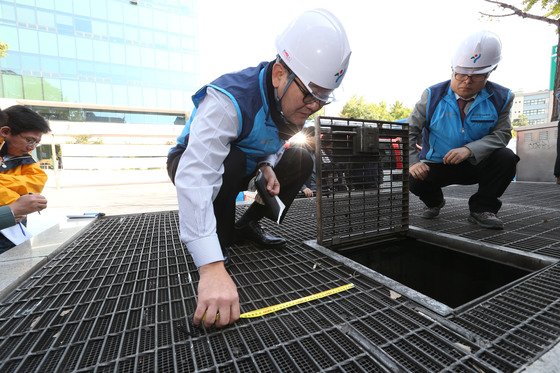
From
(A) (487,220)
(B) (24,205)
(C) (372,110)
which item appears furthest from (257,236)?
(C) (372,110)

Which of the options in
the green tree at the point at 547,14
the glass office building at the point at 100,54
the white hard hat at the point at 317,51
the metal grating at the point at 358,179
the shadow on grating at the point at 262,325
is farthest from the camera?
the glass office building at the point at 100,54

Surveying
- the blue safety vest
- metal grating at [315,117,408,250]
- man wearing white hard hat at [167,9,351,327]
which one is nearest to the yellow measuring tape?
man wearing white hard hat at [167,9,351,327]

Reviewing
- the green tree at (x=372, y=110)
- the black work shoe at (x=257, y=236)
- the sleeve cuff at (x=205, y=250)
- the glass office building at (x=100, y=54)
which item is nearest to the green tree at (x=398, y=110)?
the green tree at (x=372, y=110)

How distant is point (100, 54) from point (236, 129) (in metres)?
30.6

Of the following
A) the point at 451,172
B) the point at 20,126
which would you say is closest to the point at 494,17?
the point at 451,172

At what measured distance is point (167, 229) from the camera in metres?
2.40

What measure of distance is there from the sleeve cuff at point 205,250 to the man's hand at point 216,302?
6 centimetres

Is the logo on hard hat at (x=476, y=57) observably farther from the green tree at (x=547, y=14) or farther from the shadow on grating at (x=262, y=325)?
the green tree at (x=547, y=14)

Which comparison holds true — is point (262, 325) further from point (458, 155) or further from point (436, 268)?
point (458, 155)

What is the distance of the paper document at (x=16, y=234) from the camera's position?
1992mm

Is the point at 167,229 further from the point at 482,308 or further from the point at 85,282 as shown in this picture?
the point at 482,308

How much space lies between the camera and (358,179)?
192 centimetres

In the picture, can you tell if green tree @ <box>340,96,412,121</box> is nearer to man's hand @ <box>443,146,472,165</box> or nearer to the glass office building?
the glass office building

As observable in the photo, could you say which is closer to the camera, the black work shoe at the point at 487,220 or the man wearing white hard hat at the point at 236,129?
the man wearing white hard hat at the point at 236,129
